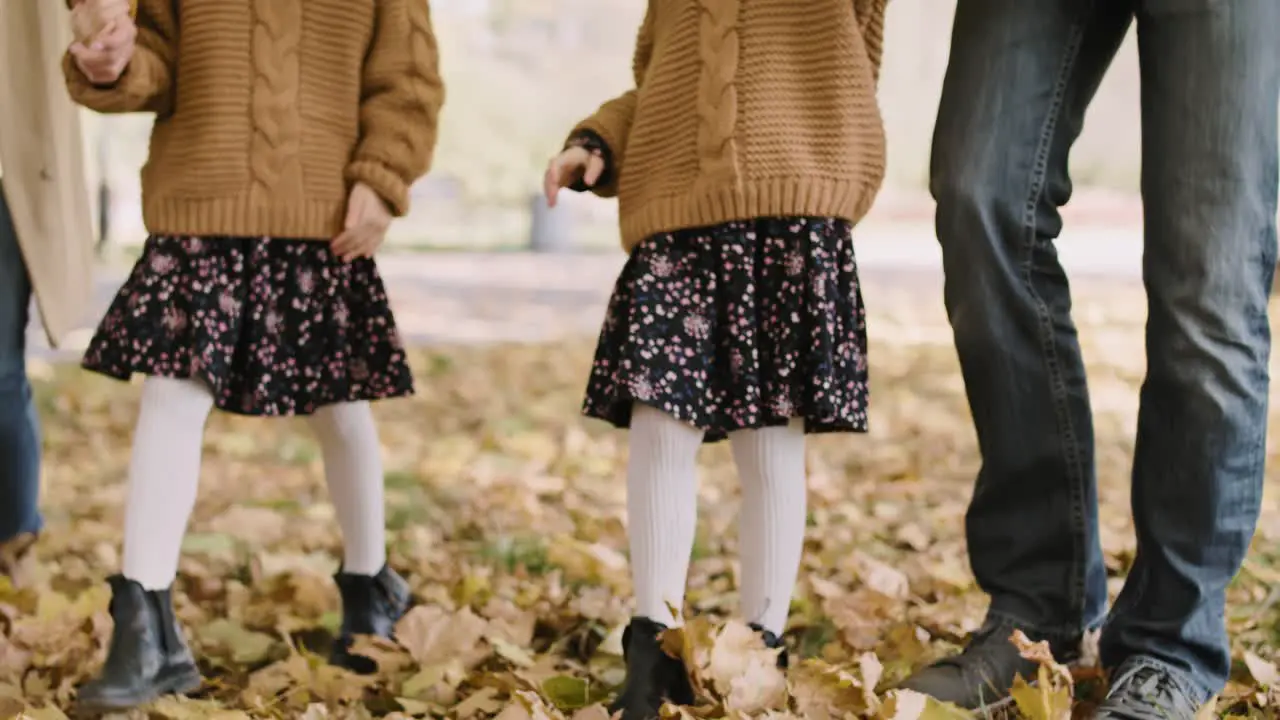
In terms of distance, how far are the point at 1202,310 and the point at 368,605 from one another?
4.91 feet

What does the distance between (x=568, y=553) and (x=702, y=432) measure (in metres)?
1.07

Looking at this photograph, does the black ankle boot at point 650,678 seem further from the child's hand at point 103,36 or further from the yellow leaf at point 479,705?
the child's hand at point 103,36

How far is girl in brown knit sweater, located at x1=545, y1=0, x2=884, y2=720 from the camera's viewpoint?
1.95 m

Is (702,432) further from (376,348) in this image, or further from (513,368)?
(513,368)

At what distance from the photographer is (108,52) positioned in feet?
6.91

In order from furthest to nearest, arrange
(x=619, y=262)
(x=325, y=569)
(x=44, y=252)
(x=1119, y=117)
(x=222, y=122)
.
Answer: (x=1119, y=117) → (x=619, y=262) → (x=325, y=569) → (x=44, y=252) → (x=222, y=122)

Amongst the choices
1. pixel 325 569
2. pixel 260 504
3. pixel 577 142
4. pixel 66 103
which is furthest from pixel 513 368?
pixel 577 142

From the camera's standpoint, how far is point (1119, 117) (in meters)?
15.4

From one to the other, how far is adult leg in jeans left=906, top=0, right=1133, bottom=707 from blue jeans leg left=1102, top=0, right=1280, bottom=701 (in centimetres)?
16

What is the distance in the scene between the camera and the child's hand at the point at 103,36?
2088 mm

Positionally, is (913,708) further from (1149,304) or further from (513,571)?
(513,571)

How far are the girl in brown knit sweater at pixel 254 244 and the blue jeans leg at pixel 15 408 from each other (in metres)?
0.36

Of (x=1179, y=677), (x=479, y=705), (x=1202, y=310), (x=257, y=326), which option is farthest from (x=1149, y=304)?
(x=257, y=326)

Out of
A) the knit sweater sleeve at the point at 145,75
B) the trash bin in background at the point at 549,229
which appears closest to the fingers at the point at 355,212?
the knit sweater sleeve at the point at 145,75
